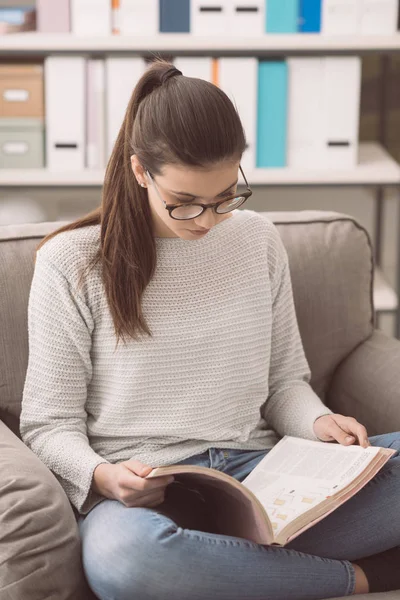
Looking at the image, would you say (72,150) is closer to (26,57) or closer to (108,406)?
(26,57)

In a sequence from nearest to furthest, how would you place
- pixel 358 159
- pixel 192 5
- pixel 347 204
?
pixel 192 5, pixel 358 159, pixel 347 204

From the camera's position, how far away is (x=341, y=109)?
8.39 feet

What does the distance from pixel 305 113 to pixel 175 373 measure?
127 centimetres

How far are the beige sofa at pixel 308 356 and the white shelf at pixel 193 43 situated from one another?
76 cm

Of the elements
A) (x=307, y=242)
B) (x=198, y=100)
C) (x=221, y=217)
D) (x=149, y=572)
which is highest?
(x=198, y=100)

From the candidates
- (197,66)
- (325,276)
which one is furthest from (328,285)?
(197,66)

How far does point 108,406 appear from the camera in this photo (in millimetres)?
1502

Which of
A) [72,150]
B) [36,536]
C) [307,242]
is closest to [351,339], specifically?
[307,242]

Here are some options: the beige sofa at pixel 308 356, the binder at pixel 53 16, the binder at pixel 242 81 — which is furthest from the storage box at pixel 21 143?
the beige sofa at pixel 308 356

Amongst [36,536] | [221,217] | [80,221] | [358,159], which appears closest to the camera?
[36,536]

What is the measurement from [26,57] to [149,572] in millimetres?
1738

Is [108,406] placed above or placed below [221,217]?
below

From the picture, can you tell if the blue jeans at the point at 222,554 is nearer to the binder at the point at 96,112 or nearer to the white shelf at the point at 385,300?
the white shelf at the point at 385,300

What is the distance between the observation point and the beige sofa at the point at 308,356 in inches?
49.9
